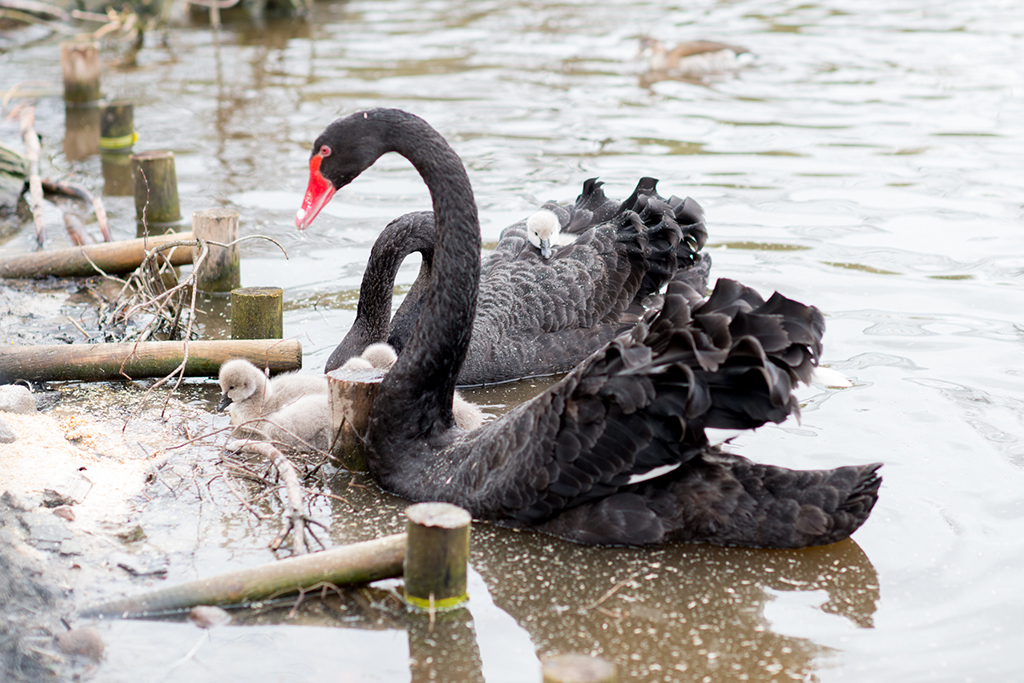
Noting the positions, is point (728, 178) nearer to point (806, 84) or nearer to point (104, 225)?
point (806, 84)

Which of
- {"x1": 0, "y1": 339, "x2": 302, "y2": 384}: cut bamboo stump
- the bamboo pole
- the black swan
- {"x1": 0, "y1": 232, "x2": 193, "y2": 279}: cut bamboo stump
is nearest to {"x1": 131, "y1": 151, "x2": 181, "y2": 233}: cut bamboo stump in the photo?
the bamboo pole

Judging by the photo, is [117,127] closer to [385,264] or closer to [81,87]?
[81,87]

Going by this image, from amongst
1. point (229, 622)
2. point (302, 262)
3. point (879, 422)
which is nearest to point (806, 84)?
point (302, 262)

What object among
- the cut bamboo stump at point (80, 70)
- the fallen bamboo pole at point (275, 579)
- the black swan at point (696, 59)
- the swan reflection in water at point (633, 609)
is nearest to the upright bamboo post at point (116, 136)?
the cut bamboo stump at point (80, 70)

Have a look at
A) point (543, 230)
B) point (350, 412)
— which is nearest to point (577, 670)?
point (350, 412)

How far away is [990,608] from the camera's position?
3373 mm

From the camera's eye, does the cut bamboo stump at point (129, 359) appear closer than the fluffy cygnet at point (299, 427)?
No

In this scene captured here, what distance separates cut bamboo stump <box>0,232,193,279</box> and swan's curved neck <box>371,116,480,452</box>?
2.57 metres

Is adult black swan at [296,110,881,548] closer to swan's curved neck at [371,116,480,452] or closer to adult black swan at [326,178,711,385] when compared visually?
swan's curved neck at [371,116,480,452]

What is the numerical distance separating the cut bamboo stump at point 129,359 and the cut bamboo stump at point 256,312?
217mm

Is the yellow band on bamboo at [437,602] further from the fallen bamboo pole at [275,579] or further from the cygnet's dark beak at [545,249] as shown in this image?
the cygnet's dark beak at [545,249]

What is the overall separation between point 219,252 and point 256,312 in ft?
3.76

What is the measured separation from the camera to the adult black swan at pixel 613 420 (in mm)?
3322

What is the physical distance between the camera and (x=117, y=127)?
9562 mm
